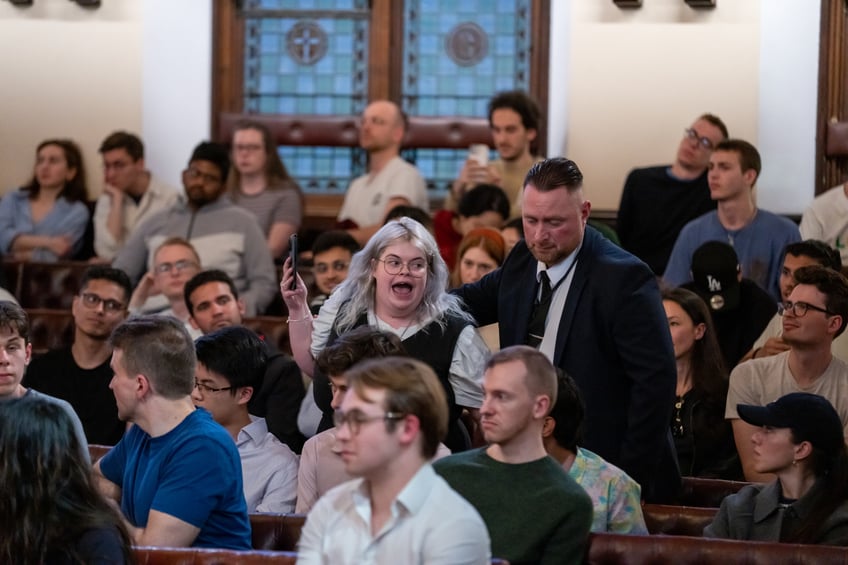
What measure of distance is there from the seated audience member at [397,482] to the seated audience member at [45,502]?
49 centimetres

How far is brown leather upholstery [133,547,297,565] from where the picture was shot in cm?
326

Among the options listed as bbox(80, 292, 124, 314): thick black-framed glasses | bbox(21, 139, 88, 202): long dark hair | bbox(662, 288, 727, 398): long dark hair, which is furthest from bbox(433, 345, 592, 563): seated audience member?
bbox(21, 139, 88, 202): long dark hair

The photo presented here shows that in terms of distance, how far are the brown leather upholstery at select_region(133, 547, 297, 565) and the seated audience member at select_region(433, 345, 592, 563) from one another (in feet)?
1.43

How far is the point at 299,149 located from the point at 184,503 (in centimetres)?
582

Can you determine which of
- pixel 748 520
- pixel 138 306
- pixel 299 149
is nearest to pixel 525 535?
pixel 748 520

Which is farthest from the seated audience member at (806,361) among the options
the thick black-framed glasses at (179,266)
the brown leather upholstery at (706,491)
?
the thick black-framed glasses at (179,266)

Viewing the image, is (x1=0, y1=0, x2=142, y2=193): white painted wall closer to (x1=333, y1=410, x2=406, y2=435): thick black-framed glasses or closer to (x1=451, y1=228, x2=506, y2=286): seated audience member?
(x1=451, y1=228, x2=506, y2=286): seated audience member

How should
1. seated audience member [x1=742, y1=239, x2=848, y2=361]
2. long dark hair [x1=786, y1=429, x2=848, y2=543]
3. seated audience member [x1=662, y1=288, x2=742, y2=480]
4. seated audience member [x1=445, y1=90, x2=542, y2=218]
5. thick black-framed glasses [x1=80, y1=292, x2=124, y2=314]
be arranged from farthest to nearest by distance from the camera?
seated audience member [x1=445, y1=90, x2=542, y2=218]
thick black-framed glasses [x1=80, y1=292, x2=124, y2=314]
seated audience member [x1=742, y1=239, x2=848, y2=361]
seated audience member [x1=662, y1=288, x2=742, y2=480]
long dark hair [x1=786, y1=429, x2=848, y2=543]

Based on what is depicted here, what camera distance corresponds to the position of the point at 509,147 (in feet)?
24.6

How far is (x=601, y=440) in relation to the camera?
163 inches

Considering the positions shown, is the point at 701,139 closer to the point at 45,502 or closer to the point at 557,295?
the point at 557,295

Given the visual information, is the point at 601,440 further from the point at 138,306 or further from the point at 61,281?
the point at 61,281

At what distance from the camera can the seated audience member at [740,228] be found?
6.53m

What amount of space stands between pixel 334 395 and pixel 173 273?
9.44ft
